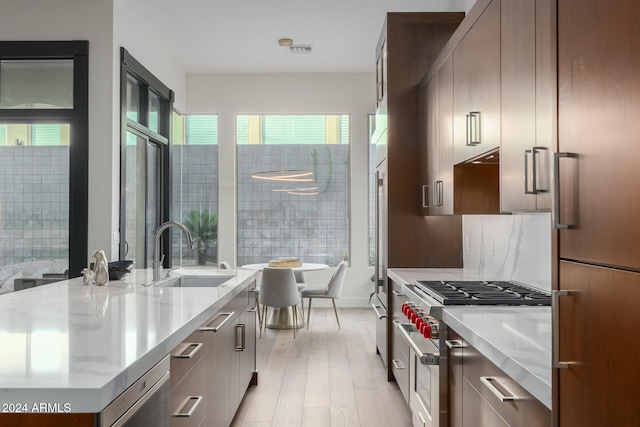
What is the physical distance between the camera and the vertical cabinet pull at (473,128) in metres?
2.37

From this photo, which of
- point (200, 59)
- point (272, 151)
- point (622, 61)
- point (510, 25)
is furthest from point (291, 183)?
point (622, 61)

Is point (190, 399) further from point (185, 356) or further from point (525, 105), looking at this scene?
point (525, 105)

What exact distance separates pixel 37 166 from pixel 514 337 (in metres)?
4.40

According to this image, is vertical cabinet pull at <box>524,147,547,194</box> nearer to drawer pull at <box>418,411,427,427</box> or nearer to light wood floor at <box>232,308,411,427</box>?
drawer pull at <box>418,411,427,427</box>

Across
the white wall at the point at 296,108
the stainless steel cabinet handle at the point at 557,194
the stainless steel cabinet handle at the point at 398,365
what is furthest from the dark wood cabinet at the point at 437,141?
the white wall at the point at 296,108

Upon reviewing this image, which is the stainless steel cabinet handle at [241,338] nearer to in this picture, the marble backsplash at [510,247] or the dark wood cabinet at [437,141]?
the dark wood cabinet at [437,141]

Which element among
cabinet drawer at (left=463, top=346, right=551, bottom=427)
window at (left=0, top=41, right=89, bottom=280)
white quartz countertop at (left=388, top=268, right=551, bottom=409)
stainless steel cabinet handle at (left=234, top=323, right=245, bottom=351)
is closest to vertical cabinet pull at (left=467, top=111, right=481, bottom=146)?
white quartz countertop at (left=388, top=268, right=551, bottom=409)

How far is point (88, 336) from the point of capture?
5.05ft

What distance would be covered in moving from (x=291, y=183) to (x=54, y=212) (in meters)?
3.25

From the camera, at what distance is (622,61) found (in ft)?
2.84

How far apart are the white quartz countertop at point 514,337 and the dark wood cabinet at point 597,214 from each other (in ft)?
Answer: 0.50

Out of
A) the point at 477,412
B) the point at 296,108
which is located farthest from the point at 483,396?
the point at 296,108

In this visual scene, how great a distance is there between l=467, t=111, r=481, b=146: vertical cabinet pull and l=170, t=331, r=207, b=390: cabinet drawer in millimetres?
1488

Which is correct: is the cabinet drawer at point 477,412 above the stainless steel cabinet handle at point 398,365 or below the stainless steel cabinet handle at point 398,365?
above
